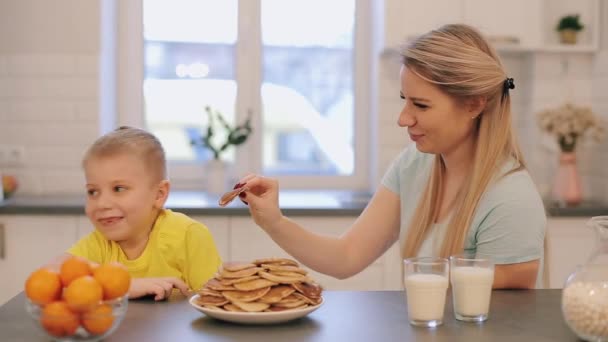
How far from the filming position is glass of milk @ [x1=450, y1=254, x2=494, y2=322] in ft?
4.58

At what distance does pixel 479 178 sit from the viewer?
1.88 metres

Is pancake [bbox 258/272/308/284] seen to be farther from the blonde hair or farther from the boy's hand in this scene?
the blonde hair

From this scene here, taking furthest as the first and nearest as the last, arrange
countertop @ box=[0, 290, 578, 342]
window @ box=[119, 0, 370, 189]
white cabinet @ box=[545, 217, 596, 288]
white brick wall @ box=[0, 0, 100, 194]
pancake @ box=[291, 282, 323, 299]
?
window @ box=[119, 0, 370, 189]
white brick wall @ box=[0, 0, 100, 194]
white cabinet @ box=[545, 217, 596, 288]
pancake @ box=[291, 282, 323, 299]
countertop @ box=[0, 290, 578, 342]

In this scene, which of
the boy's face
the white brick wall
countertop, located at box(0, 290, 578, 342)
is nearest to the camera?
countertop, located at box(0, 290, 578, 342)

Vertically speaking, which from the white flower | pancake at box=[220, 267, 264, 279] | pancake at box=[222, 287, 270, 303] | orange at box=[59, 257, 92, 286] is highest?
the white flower

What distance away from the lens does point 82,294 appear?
120 cm

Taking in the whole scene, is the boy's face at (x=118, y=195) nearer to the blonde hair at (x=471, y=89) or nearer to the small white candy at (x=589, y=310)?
the blonde hair at (x=471, y=89)

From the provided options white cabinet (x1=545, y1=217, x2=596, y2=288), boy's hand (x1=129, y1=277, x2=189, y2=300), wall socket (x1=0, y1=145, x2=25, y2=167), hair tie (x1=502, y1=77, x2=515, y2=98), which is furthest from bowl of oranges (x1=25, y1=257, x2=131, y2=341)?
wall socket (x1=0, y1=145, x2=25, y2=167)

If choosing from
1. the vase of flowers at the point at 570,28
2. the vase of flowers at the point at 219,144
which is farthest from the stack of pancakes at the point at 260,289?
the vase of flowers at the point at 570,28

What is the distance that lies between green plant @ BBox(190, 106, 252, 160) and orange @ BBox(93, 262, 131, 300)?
94.0 inches

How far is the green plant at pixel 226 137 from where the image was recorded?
366 centimetres

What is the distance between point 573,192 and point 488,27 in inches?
31.3

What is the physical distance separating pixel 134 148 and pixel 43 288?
63 cm

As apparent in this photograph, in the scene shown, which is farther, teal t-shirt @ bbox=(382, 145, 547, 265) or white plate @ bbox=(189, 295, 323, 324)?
teal t-shirt @ bbox=(382, 145, 547, 265)
